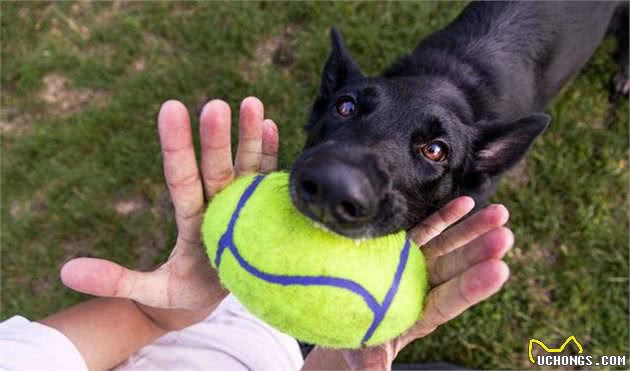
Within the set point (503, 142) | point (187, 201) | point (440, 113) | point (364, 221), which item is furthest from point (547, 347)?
point (187, 201)

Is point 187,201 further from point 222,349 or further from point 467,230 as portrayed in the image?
point 467,230

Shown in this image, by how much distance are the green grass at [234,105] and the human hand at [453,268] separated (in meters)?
2.01

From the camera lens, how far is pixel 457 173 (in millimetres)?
3027

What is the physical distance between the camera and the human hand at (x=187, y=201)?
6.88 feet

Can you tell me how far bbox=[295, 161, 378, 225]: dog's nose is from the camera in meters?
1.90

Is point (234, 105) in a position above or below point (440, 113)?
below

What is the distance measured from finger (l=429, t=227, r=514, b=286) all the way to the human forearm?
5.42 ft

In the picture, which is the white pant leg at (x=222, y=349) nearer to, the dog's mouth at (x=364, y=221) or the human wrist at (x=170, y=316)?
the human wrist at (x=170, y=316)

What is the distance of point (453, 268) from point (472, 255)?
0.42ft

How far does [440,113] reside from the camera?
2.88 metres

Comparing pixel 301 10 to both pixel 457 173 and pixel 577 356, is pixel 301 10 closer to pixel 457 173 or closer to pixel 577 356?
pixel 457 173

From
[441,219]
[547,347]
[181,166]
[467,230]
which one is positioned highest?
[181,166]

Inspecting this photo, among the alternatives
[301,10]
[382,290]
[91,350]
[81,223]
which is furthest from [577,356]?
[81,223]

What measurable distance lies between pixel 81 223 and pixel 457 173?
344 centimetres
